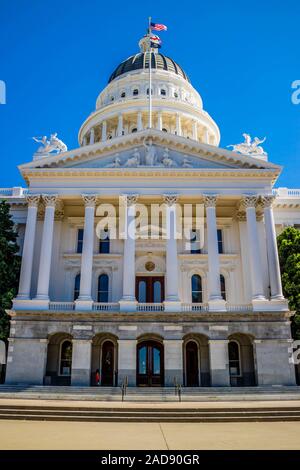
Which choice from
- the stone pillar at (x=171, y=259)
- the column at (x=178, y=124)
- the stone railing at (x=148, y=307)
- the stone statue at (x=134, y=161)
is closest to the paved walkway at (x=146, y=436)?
the stone pillar at (x=171, y=259)

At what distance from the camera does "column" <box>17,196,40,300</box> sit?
30.0 metres

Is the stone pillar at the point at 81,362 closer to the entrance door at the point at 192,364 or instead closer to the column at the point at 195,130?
the entrance door at the point at 192,364

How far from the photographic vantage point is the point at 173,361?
91.7 ft

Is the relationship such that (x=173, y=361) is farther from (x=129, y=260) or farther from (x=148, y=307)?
(x=129, y=260)

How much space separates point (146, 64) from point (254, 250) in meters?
39.8

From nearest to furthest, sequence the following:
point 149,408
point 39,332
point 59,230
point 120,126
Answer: point 149,408, point 39,332, point 59,230, point 120,126

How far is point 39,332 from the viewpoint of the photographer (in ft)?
94.0

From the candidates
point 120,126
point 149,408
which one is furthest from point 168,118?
point 149,408

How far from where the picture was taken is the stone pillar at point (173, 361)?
27502 mm

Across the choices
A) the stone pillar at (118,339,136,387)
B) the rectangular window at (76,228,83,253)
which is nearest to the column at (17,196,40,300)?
the rectangular window at (76,228,83,253)

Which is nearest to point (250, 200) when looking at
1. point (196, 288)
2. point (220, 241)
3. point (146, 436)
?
point (220, 241)

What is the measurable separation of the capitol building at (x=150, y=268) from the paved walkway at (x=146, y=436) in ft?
41.6
